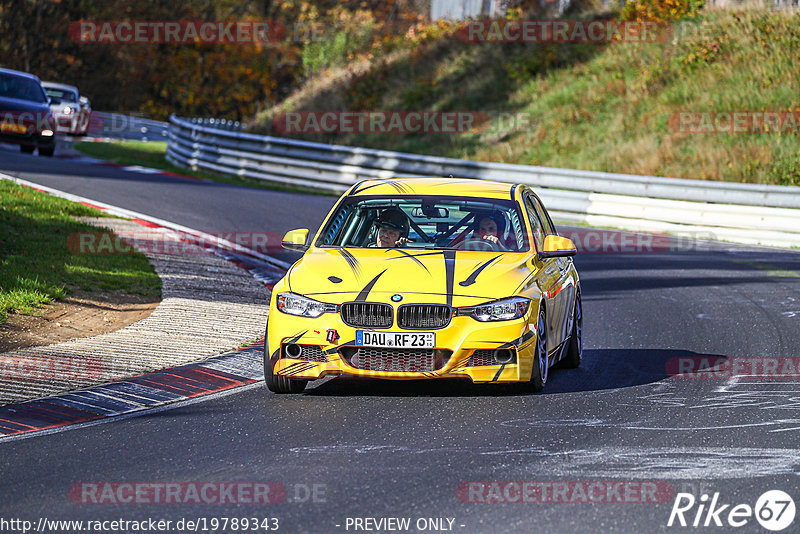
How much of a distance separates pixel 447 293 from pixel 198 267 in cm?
719

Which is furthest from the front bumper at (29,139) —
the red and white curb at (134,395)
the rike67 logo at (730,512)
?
the rike67 logo at (730,512)

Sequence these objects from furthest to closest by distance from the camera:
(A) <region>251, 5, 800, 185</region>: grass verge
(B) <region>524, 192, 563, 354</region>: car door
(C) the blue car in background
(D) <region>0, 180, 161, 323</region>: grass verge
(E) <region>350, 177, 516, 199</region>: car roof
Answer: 1. (C) the blue car in background
2. (A) <region>251, 5, 800, 185</region>: grass verge
3. (D) <region>0, 180, 161, 323</region>: grass verge
4. (E) <region>350, 177, 516, 199</region>: car roof
5. (B) <region>524, 192, 563, 354</region>: car door

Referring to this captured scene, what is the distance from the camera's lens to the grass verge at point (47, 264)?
39.6 feet

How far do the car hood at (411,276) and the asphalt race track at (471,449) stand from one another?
76 cm

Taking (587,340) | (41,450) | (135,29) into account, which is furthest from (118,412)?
(135,29)

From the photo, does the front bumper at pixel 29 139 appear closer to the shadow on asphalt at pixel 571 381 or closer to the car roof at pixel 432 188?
the car roof at pixel 432 188

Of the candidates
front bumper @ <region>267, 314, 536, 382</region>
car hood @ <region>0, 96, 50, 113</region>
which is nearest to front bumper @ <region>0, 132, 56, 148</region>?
car hood @ <region>0, 96, 50, 113</region>

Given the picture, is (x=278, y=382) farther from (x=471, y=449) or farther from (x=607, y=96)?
(x=607, y=96)

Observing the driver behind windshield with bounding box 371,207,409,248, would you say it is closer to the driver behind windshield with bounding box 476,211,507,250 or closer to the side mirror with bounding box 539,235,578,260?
the driver behind windshield with bounding box 476,211,507,250

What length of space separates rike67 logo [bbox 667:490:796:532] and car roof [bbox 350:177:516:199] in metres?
4.30

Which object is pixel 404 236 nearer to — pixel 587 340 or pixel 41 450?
pixel 587 340

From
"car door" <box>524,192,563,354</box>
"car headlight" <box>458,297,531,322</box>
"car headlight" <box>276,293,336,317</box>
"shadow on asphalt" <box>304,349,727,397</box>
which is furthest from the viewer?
"car door" <box>524,192,563,354</box>

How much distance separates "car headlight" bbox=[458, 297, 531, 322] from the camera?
838 centimetres

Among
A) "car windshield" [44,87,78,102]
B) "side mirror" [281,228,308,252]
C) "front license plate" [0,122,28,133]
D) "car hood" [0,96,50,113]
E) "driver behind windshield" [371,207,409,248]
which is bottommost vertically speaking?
"side mirror" [281,228,308,252]
